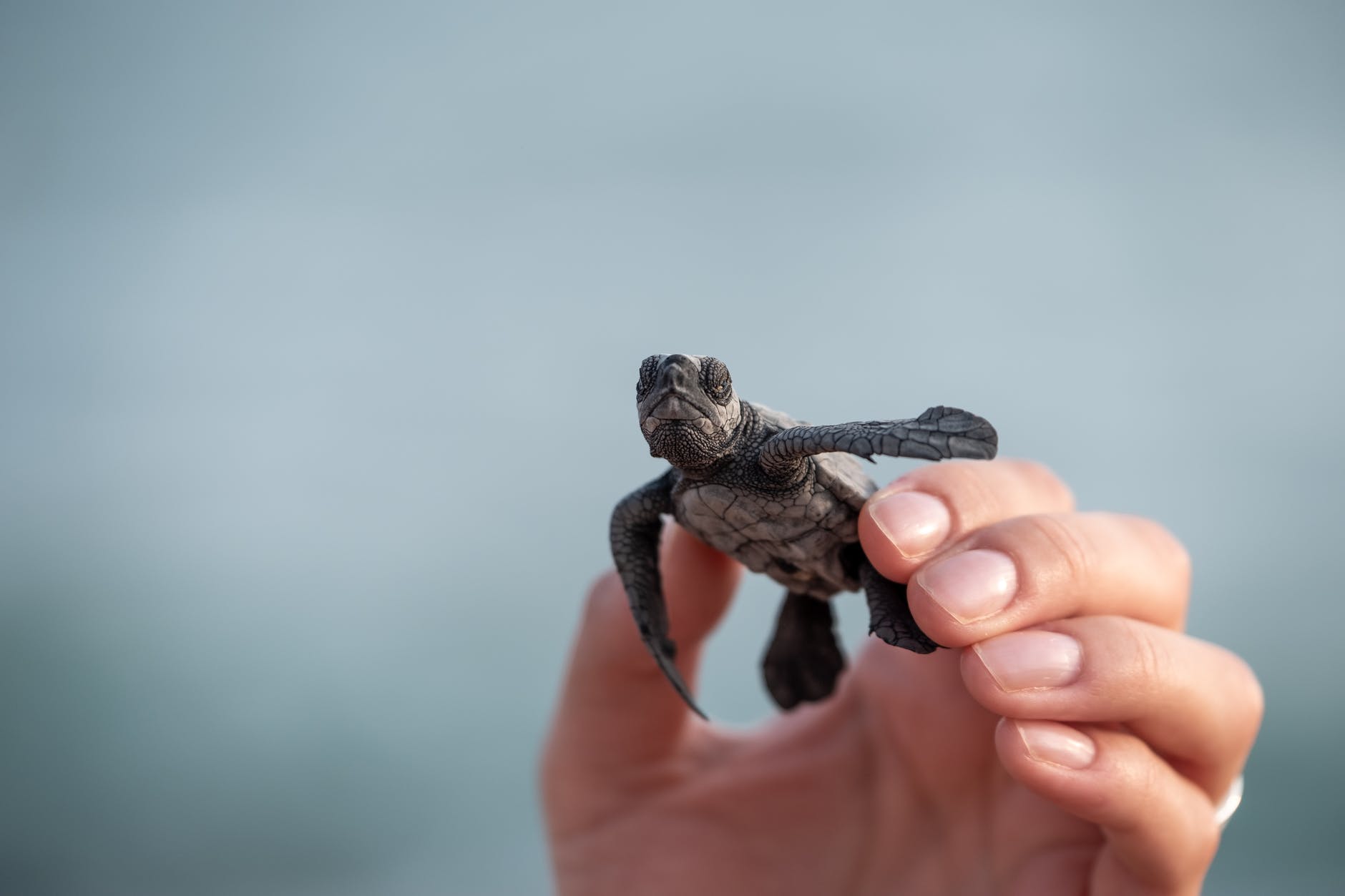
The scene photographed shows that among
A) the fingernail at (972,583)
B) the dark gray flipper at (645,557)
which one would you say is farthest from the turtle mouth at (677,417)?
the fingernail at (972,583)

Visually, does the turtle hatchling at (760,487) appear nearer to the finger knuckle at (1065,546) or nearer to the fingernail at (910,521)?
the fingernail at (910,521)

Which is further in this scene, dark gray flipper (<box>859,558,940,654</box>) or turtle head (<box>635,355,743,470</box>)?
dark gray flipper (<box>859,558,940,654</box>)

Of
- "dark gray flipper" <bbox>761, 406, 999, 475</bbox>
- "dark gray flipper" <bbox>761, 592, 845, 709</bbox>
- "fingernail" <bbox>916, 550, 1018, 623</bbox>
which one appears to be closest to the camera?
"dark gray flipper" <bbox>761, 406, 999, 475</bbox>

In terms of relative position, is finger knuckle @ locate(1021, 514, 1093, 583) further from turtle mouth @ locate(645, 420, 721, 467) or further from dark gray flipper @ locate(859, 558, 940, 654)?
turtle mouth @ locate(645, 420, 721, 467)

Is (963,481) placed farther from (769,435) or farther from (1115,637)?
(769,435)

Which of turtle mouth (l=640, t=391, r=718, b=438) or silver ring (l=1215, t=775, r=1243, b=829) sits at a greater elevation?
turtle mouth (l=640, t=391, r=718, b=438)

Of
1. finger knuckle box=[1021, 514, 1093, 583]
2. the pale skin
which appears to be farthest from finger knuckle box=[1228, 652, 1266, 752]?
finger knuckle box=[1021, 514, 1093, 583]

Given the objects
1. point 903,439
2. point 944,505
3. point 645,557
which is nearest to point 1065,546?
point 944,505

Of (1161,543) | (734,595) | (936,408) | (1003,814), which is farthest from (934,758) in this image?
(936,408)
